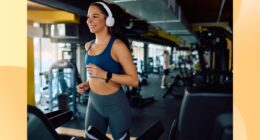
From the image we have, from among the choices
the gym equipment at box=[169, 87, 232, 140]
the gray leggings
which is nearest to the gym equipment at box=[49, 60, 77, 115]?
the gray leggings

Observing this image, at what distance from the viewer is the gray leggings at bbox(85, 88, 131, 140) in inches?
58.4

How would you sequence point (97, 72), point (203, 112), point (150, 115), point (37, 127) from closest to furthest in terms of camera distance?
point (203, 112), point (37, 127), point (97, 72), point (150, 115)

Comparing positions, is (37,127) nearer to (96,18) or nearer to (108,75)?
(108,75)

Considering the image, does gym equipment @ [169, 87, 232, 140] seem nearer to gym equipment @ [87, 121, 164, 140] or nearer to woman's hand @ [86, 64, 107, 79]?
gym equipment @ [87, 121, 164, 140]

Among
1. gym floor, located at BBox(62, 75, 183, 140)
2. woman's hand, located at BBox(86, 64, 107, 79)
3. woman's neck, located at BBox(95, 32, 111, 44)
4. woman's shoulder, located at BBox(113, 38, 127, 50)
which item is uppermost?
woman's neck, located at BBox(95, 32, 111, 44)

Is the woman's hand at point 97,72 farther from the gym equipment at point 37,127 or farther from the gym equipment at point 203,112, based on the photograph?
the gym equipment at point 203,112

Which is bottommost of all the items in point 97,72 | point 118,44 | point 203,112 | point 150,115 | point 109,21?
point 150,115

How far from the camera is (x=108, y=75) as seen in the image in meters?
1.45

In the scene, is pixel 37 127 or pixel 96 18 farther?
pixel 96 18

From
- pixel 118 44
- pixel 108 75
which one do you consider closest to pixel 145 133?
pixel 108 75

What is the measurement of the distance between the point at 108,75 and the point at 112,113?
0.22 meters
